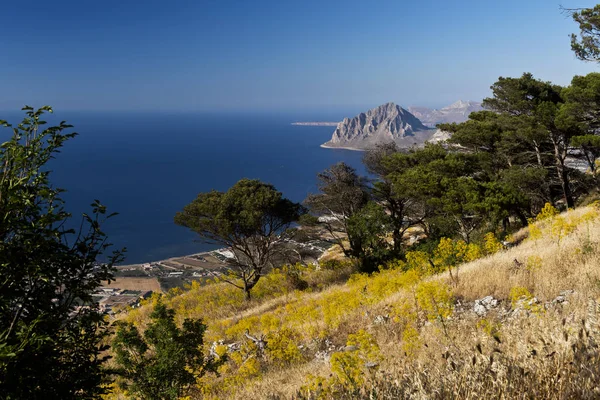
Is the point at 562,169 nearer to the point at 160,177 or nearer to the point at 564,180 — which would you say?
the point at 564,180

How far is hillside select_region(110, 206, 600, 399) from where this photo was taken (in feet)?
8.31

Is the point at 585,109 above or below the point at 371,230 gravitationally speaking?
above

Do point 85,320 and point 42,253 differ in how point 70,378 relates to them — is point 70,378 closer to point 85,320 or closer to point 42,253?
point 85,320

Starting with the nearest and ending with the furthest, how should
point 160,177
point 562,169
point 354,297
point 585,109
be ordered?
point 354,297 → point 585,109 → point 562,169 → point 160,177

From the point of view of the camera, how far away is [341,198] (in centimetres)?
1944

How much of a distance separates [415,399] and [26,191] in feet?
10.5

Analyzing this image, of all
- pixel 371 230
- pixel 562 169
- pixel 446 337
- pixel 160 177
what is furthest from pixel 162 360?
pixel 160 177

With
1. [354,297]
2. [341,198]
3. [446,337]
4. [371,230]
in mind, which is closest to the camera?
[446,337]

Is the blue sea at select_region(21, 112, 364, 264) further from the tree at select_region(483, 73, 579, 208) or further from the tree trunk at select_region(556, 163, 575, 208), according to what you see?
the tree trunk at select_region(556, 163, 575, 208)

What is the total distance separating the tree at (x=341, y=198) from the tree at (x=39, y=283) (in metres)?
15.9

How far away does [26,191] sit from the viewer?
8.91 feet

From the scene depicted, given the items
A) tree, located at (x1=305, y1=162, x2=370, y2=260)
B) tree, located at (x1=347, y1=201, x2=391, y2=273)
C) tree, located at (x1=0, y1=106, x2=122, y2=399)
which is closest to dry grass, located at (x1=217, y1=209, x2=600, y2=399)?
tree, located at (x1=0, y1=106, x2=122, y2=399)

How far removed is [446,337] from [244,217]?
12602 mm

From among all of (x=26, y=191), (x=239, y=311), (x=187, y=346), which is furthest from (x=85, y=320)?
(x=239, y=311)
